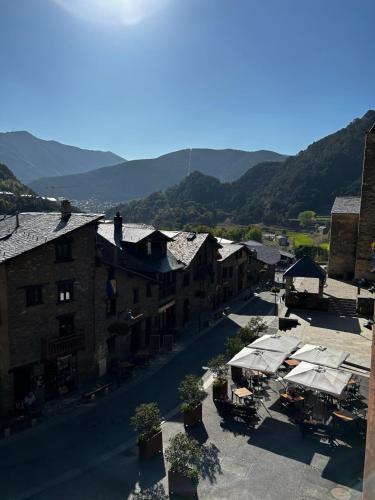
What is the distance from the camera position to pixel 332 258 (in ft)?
165

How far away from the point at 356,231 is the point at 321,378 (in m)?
33.7

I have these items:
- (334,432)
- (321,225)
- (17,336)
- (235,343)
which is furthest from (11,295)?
(321,225)

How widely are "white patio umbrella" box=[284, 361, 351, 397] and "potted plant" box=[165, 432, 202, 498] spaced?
263 inches

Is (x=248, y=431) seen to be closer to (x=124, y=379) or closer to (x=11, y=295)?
(x=124, y=379)

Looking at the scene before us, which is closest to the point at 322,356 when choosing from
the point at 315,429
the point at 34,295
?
the point at 315,429

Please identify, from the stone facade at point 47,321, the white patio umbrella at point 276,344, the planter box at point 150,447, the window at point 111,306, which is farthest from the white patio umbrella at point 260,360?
the window at point 111,306

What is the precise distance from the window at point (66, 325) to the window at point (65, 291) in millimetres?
1071

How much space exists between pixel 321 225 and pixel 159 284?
444 feet

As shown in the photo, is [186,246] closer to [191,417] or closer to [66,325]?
[66,325]

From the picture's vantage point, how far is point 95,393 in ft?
83.9

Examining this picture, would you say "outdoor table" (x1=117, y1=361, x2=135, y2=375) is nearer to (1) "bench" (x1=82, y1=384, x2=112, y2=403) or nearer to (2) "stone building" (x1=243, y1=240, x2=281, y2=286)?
(1) "bench" (x1=82, y1=384, x2=112, y2=403)

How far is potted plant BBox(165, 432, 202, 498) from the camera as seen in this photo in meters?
15.7

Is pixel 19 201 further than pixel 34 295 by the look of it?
Yes

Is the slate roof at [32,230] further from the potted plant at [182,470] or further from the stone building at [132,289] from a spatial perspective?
the potted plant at [182,470]
